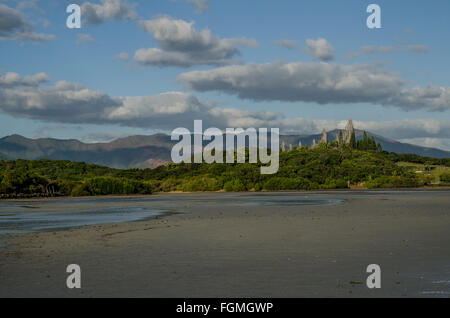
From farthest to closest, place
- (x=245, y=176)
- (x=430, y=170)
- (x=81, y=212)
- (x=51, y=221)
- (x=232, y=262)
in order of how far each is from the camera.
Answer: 1. (x=430, y=170)
2. (x=245, y=176)
3. (x=81, y=212)
4. (x=51, y=221)
5. (x=232, y=262)

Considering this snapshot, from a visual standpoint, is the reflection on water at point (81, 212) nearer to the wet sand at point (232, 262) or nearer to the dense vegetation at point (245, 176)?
the wet sand at point (232, 262)

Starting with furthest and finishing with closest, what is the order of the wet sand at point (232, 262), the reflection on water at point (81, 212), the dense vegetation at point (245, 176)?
the dense vegetation at point (245, 176) → the reflection on water at point (81, 212) → the wet sand at point (232, 262)

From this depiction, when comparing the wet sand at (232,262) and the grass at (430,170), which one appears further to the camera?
the grass at (430,170)

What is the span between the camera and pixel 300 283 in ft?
37.3

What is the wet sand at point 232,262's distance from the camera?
10867 millimetres

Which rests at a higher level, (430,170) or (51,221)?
(430,170)

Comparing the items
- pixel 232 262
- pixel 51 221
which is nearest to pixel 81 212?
pixel 51 221

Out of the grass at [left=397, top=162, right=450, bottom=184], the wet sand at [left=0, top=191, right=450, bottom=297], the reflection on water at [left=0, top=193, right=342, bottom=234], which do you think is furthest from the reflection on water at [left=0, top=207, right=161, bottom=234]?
the grass at [left=397, top=162, right=450, bottom=184]

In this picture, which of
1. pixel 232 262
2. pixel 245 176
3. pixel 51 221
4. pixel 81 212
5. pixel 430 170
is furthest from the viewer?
pixel 430 170

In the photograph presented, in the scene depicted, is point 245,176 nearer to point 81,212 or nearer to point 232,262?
point 81,212

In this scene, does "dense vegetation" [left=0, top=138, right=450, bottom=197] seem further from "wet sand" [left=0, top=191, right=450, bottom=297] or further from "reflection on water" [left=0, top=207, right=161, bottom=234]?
"wet sand" [left=0, top=191, right=450, bottom=297]

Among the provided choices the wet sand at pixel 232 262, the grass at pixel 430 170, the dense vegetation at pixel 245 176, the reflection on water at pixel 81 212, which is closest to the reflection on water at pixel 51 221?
the reflection on water at pixel 81 212

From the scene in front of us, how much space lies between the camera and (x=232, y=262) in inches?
570
